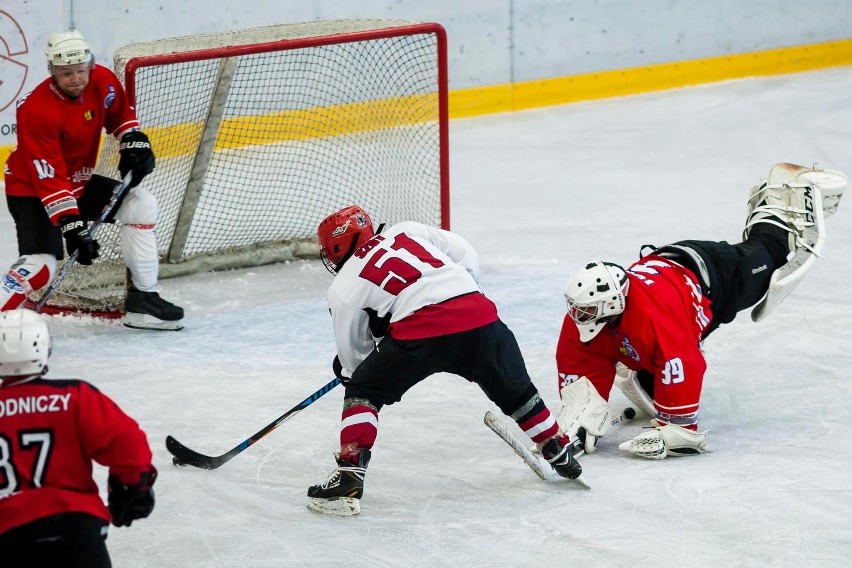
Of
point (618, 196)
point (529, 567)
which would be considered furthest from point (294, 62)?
point (529, 567)

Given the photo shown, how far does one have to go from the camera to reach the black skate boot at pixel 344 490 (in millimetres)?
3434

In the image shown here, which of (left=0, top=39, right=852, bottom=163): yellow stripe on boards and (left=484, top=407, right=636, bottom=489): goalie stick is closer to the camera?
(left=484, top=407, right=636, bottom=489): goalie stick

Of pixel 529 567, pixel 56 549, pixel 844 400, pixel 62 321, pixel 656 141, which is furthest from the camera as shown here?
pixel 656 141

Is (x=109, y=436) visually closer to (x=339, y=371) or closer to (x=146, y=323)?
(x=339, y=371)

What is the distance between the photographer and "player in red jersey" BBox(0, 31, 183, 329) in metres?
4.59

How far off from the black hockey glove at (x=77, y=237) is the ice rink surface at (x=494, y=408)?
40 centimetres

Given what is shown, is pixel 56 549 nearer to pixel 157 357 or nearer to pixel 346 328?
pixel 346 328

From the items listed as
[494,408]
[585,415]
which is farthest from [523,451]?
[494,408]

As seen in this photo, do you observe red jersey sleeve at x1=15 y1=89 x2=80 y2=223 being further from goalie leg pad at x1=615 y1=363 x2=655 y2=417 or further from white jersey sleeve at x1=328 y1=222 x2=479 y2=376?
goalie leg pad at x1=615 y1=363 x2=655 y2=417

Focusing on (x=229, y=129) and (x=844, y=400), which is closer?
(x=844, y=400)

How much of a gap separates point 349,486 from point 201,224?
2.86 metres

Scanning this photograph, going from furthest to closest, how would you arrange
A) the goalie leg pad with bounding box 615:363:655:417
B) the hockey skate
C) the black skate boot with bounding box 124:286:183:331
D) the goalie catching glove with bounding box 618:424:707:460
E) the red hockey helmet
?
the black skate boot with bounding box 124:286:183:331 → the hockey skate → the goalie leg pad with bounding box 615:363:655:417 → the goalie catching glove with bounding box 618:424:707:460 → the red hockey helmet

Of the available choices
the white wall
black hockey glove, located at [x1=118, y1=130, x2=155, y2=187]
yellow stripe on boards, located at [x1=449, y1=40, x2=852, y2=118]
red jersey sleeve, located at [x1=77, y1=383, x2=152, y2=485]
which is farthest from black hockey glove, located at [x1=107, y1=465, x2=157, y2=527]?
yellow stripe on boards, located at [x1=449, y1=40, x2=852, y2=118]

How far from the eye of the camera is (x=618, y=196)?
22.6 ft
